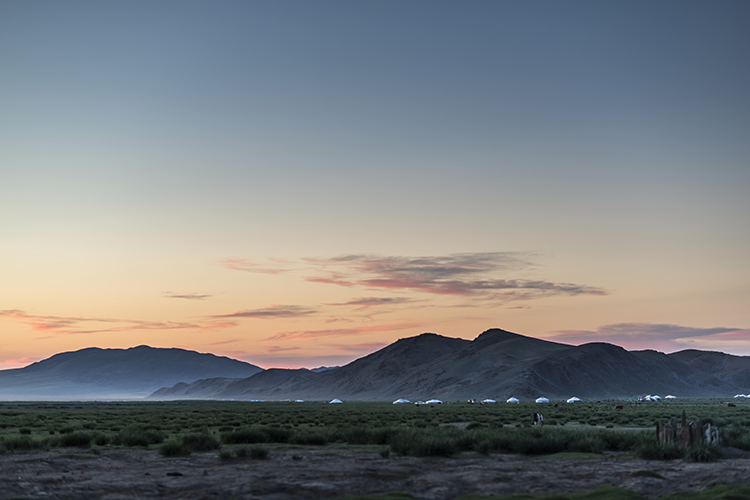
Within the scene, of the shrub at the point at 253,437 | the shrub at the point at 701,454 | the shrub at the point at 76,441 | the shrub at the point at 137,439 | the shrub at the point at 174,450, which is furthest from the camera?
the shrub at the point at 253,437

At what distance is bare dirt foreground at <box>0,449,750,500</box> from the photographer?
1397cm

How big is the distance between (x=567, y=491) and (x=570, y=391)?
170480mm

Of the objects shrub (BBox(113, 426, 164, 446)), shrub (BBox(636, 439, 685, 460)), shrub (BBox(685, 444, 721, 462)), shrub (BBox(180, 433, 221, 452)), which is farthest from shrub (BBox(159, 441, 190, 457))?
shrub (BBox(685, 444, 721, 462))

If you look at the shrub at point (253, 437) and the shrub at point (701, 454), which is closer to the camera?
the shrub at point (701, 454)

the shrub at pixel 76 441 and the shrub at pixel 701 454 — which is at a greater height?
the shrub at pixel 701 454

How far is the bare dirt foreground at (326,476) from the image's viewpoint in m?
14.0

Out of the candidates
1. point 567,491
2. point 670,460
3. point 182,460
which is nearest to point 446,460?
point 567,491

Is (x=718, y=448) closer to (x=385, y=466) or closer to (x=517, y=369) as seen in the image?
(x=385, y=466)

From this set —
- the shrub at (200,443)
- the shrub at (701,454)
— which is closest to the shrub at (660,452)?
the shrub at (701,454)

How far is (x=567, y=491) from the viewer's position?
47.5 feet

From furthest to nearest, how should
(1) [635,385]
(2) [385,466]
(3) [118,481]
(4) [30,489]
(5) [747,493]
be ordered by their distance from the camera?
(1) [635,385] → (2) [385,466] → (3) [118,481] → (4) [30,489] → (5) [747,493]

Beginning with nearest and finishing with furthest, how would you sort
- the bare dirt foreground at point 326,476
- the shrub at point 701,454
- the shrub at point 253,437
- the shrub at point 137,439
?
the bare dirt foreground at point 326,476 < the shrub at point 701,454 < the shrub at point 137,439 < the shrub at point 253,437

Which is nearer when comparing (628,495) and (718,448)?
(628,495)

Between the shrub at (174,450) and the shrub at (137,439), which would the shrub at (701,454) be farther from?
the shrub at (137,439)
